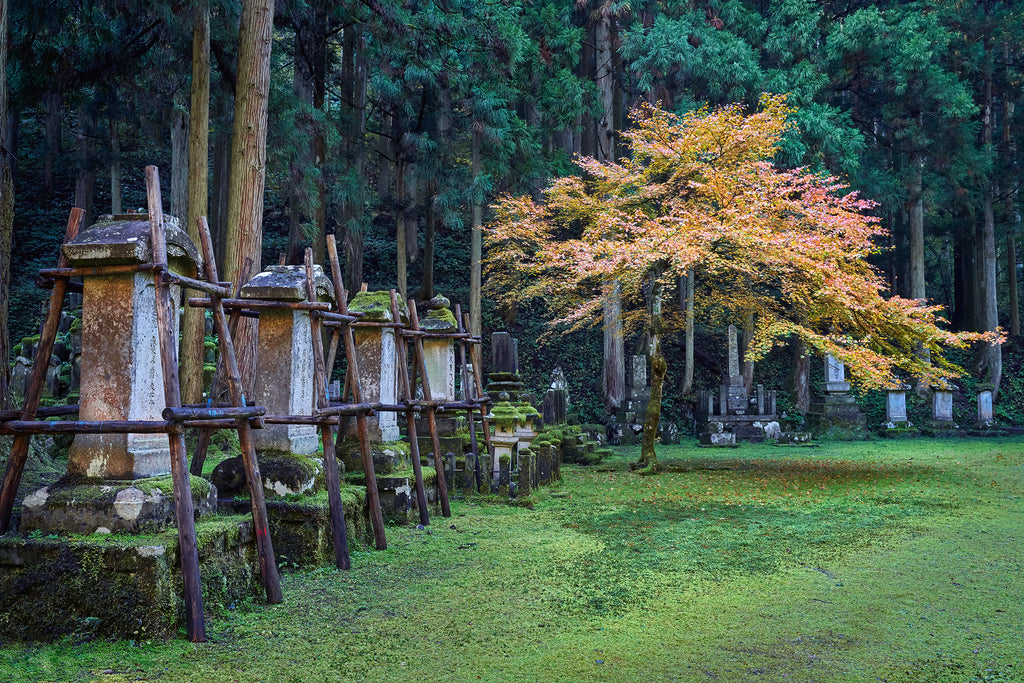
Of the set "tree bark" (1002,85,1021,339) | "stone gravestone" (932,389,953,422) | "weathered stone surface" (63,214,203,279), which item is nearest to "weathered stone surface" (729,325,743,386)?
"stone gravestone" (932,389,953,422)

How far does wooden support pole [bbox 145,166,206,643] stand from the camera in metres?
3.86

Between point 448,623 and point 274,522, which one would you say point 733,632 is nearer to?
point 448,623

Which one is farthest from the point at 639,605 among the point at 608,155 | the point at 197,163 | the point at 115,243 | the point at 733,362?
the point at 608,155

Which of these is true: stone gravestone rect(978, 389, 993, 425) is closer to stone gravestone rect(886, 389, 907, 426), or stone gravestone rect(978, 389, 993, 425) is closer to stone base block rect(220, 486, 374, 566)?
stone gravestone rect(886, 389, 907, 426)

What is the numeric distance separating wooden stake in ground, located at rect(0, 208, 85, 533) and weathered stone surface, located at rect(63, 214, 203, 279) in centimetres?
9

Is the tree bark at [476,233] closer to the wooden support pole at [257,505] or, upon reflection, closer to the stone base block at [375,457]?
the stone base block at [375,457]

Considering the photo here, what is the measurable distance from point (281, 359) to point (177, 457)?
7.37 feet

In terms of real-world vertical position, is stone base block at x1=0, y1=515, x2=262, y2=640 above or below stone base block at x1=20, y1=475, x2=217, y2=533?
below

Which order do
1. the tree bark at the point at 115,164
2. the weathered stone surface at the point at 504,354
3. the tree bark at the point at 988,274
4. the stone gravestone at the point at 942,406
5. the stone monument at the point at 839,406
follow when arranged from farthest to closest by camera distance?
the tree bark at the point at 988,274, the stone gravestone at the point at 942,406, the stone monument at the point at 839,406, the tree bark at the point at 115,164, the weathered stone surface at the point at 504,354

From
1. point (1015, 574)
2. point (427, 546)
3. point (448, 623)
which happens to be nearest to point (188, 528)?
point (448, 623)

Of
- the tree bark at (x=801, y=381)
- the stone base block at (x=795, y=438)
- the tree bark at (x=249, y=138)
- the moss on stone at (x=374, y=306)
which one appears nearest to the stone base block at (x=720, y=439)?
the stone base block at (x=795, y=438)

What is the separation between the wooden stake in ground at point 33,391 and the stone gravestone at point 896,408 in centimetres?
1921

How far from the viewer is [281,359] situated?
6.16 metres

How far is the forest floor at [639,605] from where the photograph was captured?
11.8 ft
